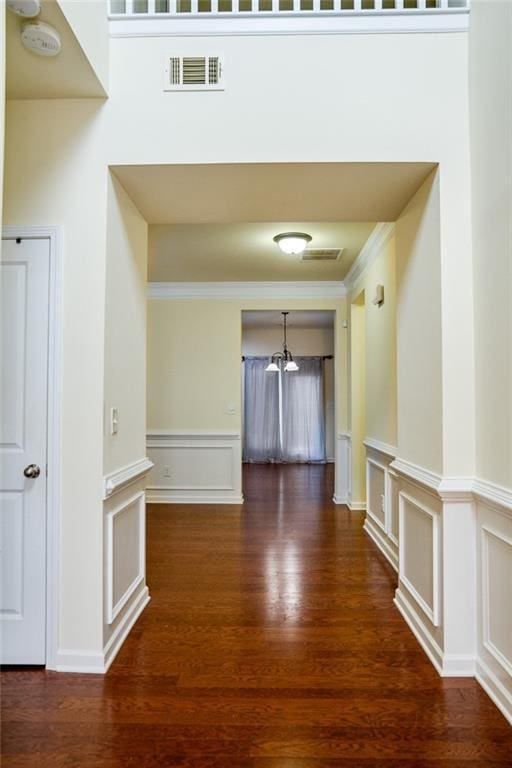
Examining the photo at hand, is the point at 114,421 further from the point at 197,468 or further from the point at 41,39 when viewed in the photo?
the point at 197,468

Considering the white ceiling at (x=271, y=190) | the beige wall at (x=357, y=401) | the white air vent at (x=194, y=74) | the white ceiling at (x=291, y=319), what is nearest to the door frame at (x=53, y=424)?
the white ceiling at (x=271, y=190)

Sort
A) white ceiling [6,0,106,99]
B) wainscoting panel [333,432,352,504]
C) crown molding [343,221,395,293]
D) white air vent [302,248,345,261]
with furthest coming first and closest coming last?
1. wainscoting panel [333,432,352,504]
2. white air vent [302,248,345,261]
3. crown molding [343,221,395,293]
4. white ceiling [6,0,106,99]

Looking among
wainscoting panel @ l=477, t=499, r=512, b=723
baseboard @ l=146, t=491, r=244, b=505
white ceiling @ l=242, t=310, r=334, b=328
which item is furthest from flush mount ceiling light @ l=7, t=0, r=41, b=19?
white ceiling @ l=242, t=310, r=334, b=328

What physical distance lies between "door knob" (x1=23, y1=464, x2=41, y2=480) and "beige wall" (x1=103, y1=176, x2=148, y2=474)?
0.31 m

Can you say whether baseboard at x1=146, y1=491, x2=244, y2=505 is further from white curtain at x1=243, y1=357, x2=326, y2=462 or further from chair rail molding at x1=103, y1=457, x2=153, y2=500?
white curtain at x1=243, y1=357, x2=326, y2=462

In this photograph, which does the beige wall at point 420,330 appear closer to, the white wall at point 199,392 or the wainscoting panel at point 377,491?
the wainscoting panel at point 377,491

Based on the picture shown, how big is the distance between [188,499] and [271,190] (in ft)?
13.5

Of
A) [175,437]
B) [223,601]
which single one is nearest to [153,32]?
[223,601]

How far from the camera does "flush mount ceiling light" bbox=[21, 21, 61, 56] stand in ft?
5.55

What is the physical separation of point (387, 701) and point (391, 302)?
2.58 metres

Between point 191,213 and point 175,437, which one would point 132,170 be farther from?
point 175,437

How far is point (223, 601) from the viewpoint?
2.81 metres

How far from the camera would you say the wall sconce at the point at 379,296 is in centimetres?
367

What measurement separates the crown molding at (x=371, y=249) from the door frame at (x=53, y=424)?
7.07 feet
